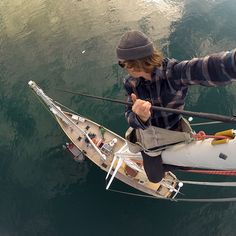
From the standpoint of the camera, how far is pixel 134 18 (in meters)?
51.3

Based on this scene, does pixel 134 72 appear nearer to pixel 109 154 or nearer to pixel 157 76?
pixel 157 76

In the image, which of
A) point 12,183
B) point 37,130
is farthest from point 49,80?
point 12,183

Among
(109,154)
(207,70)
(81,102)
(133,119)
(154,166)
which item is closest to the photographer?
(207,70)

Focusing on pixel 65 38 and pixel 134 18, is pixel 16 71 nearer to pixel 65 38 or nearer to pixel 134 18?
pixel 65 38

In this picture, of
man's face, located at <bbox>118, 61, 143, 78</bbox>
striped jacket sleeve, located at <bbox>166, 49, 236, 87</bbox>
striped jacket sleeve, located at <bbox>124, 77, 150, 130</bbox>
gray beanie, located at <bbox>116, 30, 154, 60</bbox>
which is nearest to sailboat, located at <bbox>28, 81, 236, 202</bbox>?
striped jacket sleeve, located at <bbox>124, 77, 150, 130</bbox>

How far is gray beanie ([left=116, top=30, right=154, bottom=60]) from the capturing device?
6652 millimetres

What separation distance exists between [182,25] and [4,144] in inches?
1171

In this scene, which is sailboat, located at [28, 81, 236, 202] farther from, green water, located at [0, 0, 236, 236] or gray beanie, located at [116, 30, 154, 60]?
gray beanie, located at [116, 30, 154, 60]

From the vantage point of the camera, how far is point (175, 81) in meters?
7.18

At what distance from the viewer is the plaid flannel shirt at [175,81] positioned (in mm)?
6000

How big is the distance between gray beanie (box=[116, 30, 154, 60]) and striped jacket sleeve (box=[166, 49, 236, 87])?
0.74m

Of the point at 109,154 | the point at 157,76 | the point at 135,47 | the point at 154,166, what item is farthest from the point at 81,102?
the point at 135,47

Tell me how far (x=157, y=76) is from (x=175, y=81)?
416 millimetres

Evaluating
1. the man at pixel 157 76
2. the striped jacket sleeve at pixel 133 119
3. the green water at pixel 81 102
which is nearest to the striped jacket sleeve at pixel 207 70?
the man at pixel 157 76
